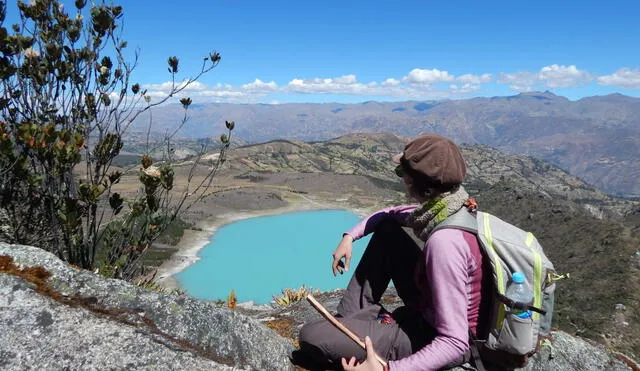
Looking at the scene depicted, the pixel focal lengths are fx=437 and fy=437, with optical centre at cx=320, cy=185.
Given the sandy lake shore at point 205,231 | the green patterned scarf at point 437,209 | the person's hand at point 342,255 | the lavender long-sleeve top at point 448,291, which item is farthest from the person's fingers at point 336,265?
the sandy lake shore at point 205,231

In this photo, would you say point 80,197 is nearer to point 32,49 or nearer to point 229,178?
point 32,49

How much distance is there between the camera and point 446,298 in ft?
8.71

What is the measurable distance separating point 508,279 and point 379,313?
120 centimetres

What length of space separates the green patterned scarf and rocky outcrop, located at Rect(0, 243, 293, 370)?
150cm

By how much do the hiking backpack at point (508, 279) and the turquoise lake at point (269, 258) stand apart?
120 feet

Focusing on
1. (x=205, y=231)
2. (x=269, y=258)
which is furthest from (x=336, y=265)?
(x=205, y=231)

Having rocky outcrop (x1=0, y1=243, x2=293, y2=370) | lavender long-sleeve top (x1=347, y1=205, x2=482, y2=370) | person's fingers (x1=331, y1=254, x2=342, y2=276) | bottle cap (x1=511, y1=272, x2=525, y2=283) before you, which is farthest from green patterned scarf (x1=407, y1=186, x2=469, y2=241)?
rocky outcrop (x1=0, y1=243, x2=293, y2=370)

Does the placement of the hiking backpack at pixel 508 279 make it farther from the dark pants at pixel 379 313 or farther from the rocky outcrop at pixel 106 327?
the rocky outcrop at pixel 106 327

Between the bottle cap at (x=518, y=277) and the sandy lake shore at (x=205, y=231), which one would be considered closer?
the bottle cap at (x=518, y=277)

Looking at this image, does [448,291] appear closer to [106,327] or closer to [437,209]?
[437,209]

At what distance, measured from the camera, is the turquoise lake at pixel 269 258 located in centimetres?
4384

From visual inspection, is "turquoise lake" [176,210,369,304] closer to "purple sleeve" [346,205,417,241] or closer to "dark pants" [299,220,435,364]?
"purple sleeve" [346,205,417,241]

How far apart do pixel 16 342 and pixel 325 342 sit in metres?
1.89

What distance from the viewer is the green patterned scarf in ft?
9.32
